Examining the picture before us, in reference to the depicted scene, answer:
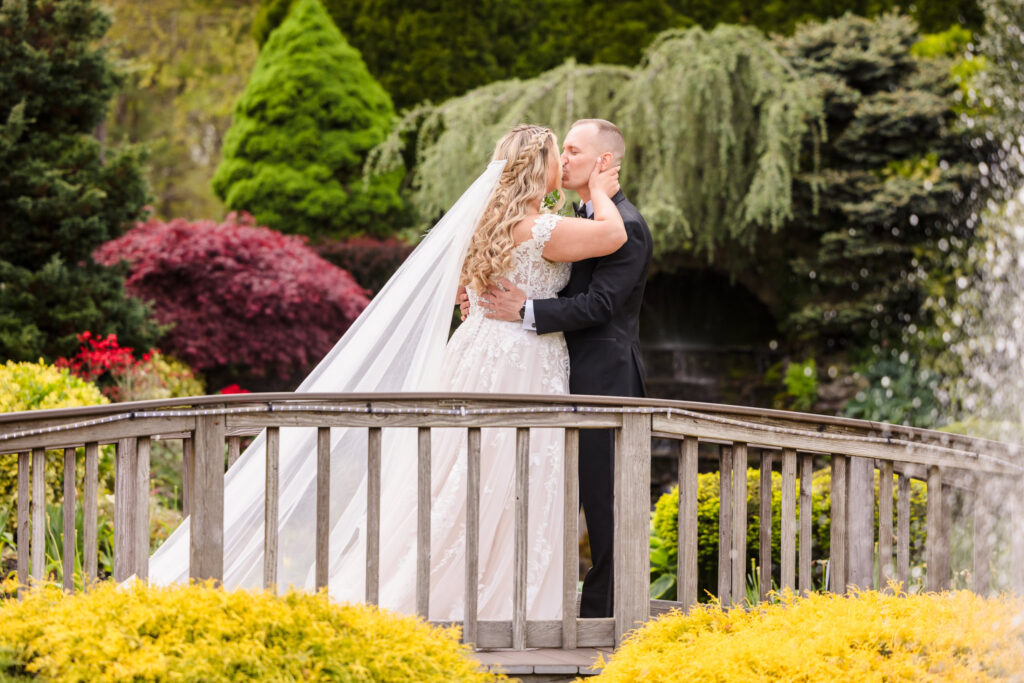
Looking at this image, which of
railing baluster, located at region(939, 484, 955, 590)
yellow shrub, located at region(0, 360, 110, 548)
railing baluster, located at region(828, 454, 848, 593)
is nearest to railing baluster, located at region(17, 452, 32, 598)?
yellow shrub, located at region(0, 360, 110, 548)

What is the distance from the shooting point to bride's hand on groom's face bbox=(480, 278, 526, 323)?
3764 mm

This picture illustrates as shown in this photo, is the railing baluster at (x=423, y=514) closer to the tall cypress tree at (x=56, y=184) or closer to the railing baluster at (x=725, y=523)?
the railing baluster at (x=725, y=523)

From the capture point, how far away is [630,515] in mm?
3123

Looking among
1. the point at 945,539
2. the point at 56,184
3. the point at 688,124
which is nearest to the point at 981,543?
the point at 945,539

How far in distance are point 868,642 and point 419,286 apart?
192cm

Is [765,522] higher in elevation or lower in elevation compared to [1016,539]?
higher

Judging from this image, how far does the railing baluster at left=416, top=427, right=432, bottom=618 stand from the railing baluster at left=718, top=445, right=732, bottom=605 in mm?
974

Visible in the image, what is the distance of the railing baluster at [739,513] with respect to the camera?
3.18 metres

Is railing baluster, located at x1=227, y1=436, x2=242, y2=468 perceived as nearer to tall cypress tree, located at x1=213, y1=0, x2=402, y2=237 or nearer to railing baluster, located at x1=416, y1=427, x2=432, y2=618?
railing baluster, located at x1=416, y1=427, x2=432, y2=618

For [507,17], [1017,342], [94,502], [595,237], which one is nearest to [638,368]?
[595,237]

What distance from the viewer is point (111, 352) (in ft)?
23.4

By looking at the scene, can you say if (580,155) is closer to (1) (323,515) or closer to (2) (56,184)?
(1) (323,515)

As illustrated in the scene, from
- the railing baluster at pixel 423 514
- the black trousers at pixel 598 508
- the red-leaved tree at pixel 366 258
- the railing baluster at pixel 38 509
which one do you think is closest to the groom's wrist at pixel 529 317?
the black trousers at pixel 598 508

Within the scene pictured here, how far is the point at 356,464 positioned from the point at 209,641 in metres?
1.38
